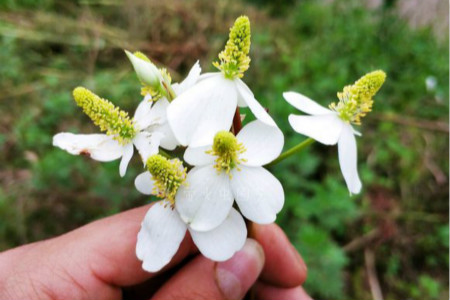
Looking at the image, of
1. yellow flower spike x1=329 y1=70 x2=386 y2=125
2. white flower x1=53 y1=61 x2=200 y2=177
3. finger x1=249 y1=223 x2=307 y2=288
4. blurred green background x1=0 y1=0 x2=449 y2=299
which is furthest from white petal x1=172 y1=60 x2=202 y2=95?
blurred green background x1=0 y1=0 x2=449 y2=299

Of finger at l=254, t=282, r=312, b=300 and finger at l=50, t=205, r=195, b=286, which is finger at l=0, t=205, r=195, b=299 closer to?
finger at l=50, t=205, r=195, b=286

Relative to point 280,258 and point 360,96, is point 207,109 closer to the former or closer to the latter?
point 360,96

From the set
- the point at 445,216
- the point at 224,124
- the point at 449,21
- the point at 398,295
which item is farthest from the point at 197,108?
the point at 449,21

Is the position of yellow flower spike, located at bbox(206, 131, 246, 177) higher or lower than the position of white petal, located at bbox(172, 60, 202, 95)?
lower

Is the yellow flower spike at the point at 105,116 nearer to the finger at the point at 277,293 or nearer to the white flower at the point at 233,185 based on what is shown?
the white flower at the point at 233,185

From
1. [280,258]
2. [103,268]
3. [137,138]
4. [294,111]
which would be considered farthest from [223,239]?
[294,111]

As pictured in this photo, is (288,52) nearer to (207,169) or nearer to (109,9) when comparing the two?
(109,9)
